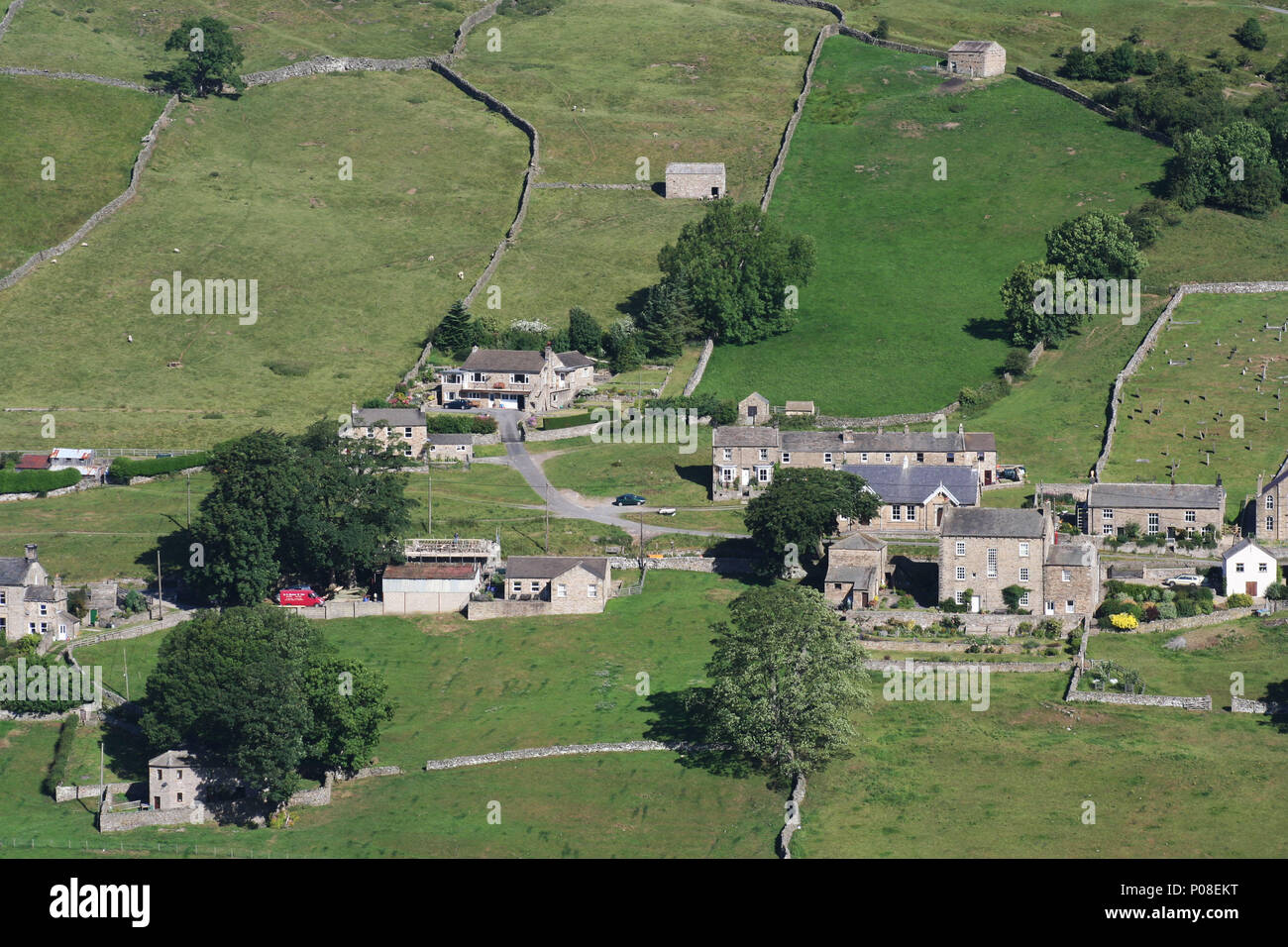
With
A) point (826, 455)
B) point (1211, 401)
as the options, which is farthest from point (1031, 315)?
point (826, 455)

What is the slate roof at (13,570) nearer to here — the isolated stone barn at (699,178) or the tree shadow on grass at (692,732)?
the tree shadow on grass at (692,732)

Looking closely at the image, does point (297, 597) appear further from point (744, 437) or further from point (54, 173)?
point (54, 173)

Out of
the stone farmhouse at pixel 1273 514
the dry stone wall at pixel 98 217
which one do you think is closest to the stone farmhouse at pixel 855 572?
the stone farmhouse at pixel 1273 514

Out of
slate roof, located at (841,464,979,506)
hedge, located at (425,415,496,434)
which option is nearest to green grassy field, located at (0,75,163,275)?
hedge, located at (425,415,496,434)

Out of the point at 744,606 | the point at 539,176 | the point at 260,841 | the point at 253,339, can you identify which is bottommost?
the point at 260,841

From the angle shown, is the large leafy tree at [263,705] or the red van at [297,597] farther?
the red van at [297,597]

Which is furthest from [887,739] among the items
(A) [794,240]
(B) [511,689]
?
(A) [794,240]
